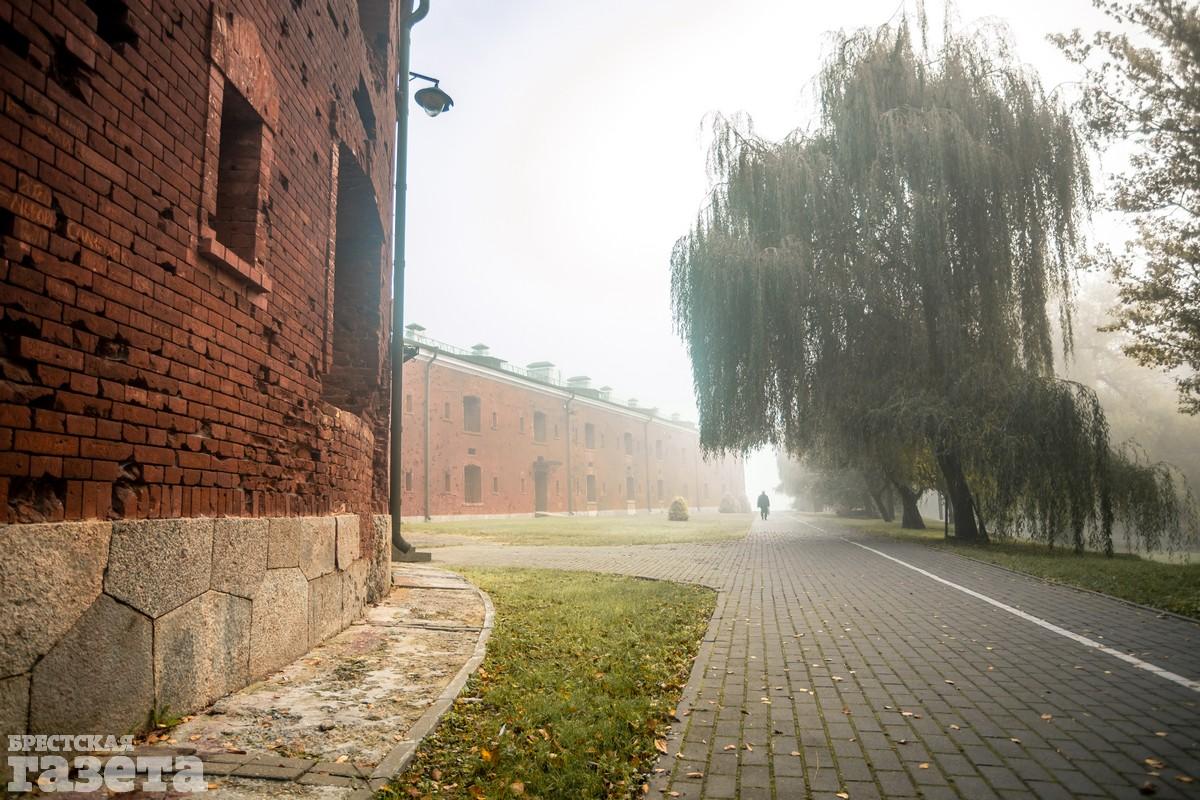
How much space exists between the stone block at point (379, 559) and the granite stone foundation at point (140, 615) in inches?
78.9

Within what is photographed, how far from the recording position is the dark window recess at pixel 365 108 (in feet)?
24.2

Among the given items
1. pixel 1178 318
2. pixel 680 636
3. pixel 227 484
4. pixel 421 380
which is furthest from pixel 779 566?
pixel 421 380

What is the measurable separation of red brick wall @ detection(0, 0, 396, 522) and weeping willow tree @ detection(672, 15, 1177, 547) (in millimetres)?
13400

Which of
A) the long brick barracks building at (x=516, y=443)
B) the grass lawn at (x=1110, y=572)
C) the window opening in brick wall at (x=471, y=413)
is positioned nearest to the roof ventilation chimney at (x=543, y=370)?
the long brick barracks building at (x=516, y=443)

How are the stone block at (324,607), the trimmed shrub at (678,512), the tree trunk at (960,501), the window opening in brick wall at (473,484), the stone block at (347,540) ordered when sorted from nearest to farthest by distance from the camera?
the stone block at (324,607)
the stone block at (347,540)
the tree trunk at (960,501)
the trimmed shrub at (678,512)
the window opening in brick wall at (473,484)

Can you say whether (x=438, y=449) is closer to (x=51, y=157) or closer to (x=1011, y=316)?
(x=1011, y=316)

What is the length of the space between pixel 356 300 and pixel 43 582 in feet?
18.3

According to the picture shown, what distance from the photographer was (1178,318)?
13.4 m

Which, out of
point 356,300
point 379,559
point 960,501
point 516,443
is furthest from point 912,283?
point 516,443

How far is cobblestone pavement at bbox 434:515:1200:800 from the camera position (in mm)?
3209

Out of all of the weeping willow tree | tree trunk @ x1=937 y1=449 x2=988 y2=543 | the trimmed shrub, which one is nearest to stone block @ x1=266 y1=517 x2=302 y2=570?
the weeping willow tree

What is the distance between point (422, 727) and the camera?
374 centimetres

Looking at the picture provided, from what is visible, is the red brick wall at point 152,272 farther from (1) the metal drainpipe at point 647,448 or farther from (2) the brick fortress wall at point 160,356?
(1) the metal drainpipe at point 647,448

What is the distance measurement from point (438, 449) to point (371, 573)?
31054 millimetres
